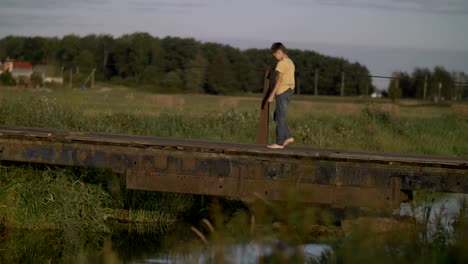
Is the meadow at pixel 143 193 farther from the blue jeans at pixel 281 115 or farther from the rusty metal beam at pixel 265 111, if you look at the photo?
the blue jeans at pixel 281 115

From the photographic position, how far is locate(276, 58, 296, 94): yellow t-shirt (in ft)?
51.7

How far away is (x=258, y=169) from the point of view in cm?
1388

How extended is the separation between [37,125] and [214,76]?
65.3ft

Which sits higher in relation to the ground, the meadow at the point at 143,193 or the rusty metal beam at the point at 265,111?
the rusty metal beam at the point at 265,111

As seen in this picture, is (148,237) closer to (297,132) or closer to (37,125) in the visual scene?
(37,125)

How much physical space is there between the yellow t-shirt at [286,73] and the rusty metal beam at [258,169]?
1.52 m

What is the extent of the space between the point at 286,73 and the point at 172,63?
139 ft

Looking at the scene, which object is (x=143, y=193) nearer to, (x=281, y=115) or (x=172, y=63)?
(x=281, y=115)

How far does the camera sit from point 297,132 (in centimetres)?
2698

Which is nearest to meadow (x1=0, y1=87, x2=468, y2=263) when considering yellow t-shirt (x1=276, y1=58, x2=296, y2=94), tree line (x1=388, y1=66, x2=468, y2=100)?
yellow t-shirt (x1=276, y1=58, x2=296, y2=94)

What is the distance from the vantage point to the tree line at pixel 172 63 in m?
38.9

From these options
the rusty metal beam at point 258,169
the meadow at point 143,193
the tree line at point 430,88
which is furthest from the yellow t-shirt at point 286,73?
the tree line at point 430,88

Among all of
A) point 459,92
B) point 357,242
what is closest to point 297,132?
point 357,242

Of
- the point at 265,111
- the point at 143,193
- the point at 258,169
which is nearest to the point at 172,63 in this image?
the point at 143,193
